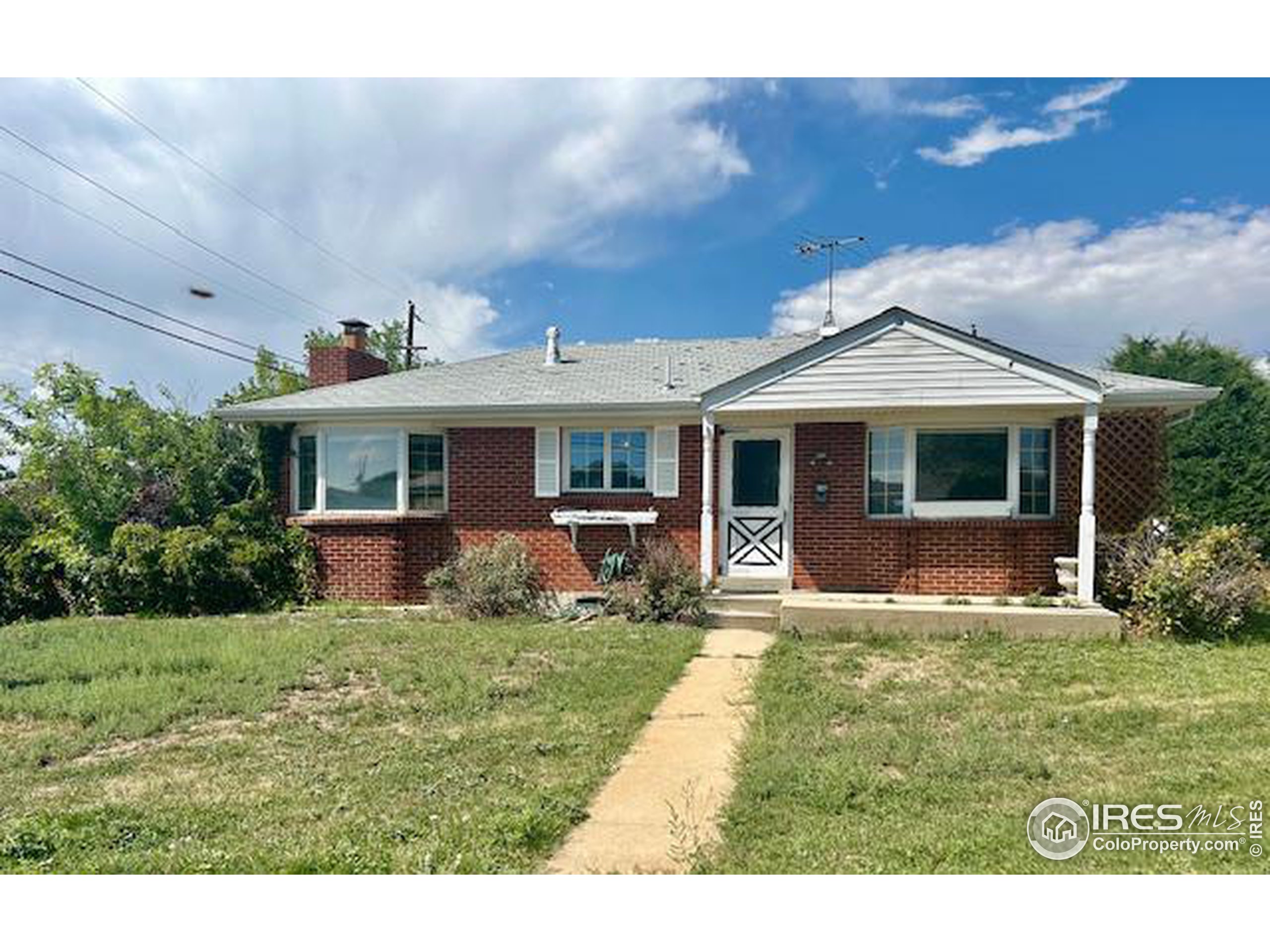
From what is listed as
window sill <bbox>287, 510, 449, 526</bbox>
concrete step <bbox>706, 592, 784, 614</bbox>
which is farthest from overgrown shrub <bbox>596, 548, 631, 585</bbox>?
window sill <bbox>287, 510, 449, 526</bbox>

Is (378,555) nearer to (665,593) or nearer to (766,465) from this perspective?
(665,593)

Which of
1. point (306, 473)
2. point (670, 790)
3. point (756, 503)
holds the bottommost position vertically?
point (670, 790)

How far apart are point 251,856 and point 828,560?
8789 millimetres

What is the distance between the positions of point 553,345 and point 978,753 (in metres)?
11.2

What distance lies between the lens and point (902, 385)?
9938 mm

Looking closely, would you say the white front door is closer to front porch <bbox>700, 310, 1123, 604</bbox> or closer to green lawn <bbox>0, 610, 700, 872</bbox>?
front porch <bbox>700, 310, 1123, 604</bbox>

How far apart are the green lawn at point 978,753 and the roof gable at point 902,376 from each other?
138 inches

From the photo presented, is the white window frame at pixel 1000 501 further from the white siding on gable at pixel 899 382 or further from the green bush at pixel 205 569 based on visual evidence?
the green bush at pixel 205 569

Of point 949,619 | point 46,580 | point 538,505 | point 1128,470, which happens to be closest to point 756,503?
point 949,619

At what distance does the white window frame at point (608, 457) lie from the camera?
11.6 m

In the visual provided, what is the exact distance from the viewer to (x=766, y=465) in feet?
37.2

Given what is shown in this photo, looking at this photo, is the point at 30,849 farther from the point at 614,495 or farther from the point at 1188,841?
the point at 614,495

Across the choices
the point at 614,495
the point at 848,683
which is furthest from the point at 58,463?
the point at 848,683

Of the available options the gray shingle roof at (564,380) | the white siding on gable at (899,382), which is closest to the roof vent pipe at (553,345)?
the gray shingle roof at (564,380)
